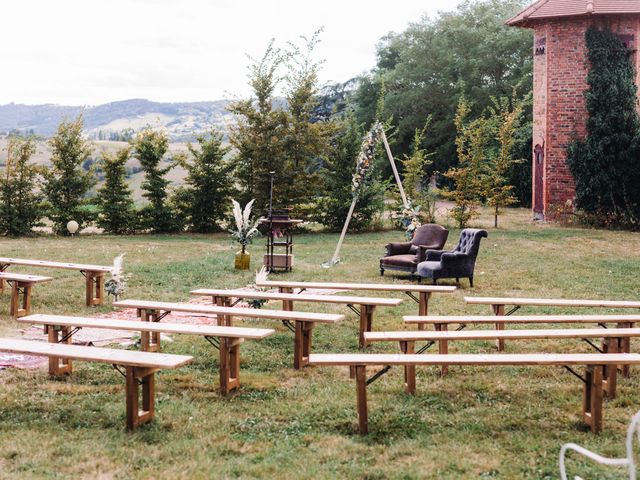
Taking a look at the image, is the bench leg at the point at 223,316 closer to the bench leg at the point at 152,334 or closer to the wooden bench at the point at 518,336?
the bench leg at the point at 152,334

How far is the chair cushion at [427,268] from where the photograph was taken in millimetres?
12237

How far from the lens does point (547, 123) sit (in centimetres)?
2103

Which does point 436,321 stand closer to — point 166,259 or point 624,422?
point 624,422

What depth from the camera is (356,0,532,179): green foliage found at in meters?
33.6

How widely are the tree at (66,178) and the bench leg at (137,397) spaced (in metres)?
16.7

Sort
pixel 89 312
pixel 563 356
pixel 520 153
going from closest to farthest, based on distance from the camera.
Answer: pixel 563 356 → pixel 89 312 → pixel 520 153

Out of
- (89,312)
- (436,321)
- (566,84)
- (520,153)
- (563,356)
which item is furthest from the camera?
(520,153)

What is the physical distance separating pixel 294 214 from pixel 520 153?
10.2m

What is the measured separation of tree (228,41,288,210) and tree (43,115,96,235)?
4360 mm

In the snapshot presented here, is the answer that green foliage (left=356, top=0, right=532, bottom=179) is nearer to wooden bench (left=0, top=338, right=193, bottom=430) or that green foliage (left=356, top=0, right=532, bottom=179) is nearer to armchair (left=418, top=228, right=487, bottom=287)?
armchair (left=418, top=228, right=487, bottom=287)

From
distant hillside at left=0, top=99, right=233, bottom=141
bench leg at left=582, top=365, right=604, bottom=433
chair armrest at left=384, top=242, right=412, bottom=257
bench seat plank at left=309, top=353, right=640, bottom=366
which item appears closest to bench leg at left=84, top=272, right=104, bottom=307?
chair armrest at left=384, top=242, right=412, bottom=257

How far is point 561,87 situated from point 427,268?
10830 mm

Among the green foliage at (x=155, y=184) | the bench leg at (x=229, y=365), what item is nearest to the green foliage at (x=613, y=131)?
the green foliage at (x=155, y=184)

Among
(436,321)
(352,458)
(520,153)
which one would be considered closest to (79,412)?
(352,458)
